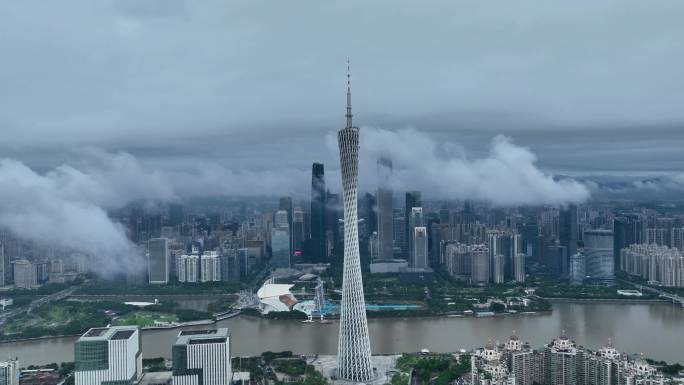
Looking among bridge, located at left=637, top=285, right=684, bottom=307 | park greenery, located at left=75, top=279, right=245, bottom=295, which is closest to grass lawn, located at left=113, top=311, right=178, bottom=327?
park greenery, located at left=75, top=279, right=245, bottom=295

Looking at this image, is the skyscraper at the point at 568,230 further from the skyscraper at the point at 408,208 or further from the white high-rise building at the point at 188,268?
the white high-rise building at the point at 188,268

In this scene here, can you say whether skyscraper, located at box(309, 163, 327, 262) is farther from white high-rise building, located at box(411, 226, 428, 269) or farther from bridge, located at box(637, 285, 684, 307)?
bridge, located at box(637, 285, 684, 307)

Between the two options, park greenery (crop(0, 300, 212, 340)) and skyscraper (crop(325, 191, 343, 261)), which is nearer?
park greenery (crop(0, 300, 212, 340))

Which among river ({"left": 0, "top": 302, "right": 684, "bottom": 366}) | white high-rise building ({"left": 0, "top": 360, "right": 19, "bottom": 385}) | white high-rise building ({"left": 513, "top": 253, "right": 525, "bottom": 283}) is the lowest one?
river ({"left": 0, "top": 302, "right": 684, "bottom": 366})

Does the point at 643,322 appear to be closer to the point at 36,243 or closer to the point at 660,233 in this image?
the point at 660,233

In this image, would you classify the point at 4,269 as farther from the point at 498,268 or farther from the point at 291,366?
the point at 498,268

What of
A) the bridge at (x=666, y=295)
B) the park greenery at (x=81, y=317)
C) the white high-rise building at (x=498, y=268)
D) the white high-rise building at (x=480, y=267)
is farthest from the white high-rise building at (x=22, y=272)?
the bridge at (x=666, y=295)
